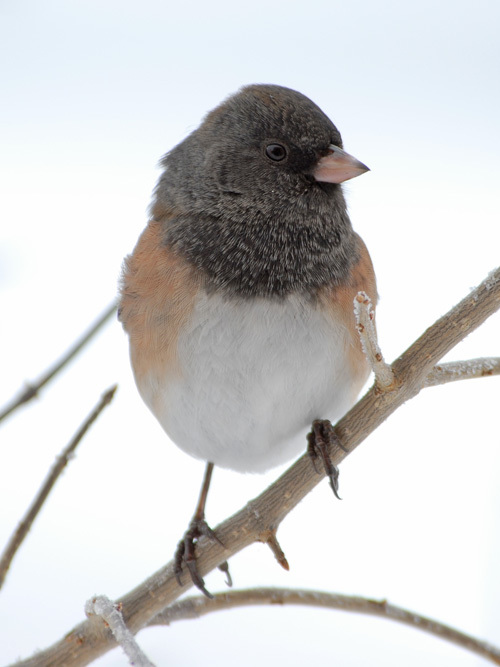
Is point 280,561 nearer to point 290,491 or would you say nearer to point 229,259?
point 290,491

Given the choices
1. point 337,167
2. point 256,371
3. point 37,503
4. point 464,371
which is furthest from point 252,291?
point 37,503

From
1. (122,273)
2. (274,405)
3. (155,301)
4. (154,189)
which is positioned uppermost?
(154,189)

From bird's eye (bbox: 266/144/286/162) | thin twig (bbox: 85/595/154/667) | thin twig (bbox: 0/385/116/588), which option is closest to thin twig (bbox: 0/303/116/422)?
thin twig (bbox: 0/385/116/588)

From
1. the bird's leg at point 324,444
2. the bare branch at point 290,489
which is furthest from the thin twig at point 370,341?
the bird's leg at point 324,444

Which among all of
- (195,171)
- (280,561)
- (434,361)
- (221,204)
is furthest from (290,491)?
(195,171)

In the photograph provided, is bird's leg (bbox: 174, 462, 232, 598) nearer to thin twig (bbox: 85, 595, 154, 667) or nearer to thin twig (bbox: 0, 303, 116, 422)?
thin twig (bbox: 85, 595, 154, 667)
